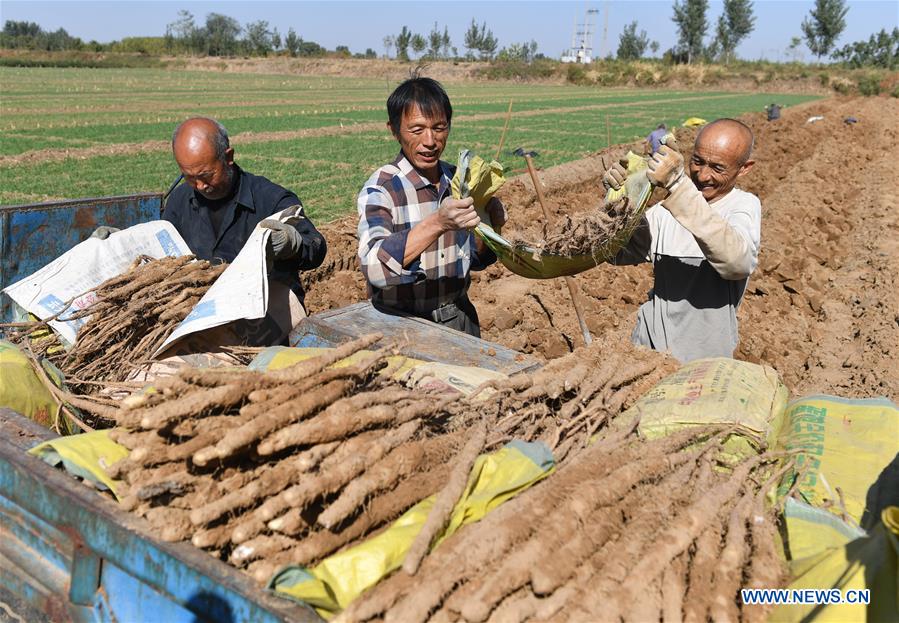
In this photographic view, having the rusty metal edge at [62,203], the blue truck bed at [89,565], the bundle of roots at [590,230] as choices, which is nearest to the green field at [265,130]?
the bundle of roots at [590,230]

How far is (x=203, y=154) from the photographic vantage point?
3.58 metres

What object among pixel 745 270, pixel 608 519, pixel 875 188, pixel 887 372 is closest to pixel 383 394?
pixel 608 519

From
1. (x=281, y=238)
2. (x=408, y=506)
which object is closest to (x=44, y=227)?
(x=281, y=238)

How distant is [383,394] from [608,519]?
0.69 meters

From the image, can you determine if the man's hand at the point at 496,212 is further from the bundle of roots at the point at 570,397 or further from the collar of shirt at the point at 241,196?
the collar of shirt at the point at 241,196

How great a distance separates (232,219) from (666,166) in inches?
87.7

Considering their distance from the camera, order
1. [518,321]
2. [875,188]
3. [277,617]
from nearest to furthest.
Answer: [277,617], [518,321], [875,188]

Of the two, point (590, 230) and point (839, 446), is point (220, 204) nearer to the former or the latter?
point (590, 230)

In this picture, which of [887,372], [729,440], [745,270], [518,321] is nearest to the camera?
[729,440]

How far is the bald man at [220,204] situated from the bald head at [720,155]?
6.01 feet

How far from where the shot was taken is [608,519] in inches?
71.2

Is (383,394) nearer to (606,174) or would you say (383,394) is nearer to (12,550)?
(12,550)

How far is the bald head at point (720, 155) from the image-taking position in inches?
125

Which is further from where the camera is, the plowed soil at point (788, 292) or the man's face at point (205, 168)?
the plowed soil at point (788, 292)
